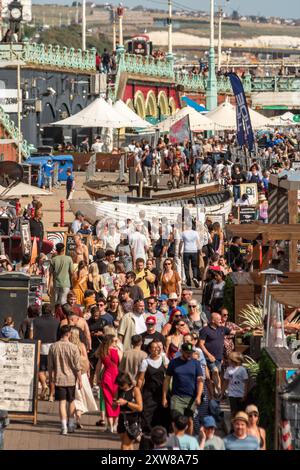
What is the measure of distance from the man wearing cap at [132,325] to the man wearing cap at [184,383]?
8.03ft

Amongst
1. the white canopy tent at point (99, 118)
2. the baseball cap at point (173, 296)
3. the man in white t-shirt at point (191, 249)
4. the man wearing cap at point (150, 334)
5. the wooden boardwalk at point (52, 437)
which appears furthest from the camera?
the white canopy tent at point (99, 118)

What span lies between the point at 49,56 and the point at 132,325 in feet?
155

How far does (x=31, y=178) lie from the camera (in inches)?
1940

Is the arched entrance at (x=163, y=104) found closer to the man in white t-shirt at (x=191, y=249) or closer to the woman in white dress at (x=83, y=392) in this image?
the man in white t-shirt at (x=191, y=249)

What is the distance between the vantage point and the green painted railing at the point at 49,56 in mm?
60009

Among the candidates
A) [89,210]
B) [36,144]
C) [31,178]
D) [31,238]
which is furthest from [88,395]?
[36,144]

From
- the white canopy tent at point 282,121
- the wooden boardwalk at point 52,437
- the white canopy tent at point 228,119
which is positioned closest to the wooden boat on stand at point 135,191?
the white canopy tent at point 228,119

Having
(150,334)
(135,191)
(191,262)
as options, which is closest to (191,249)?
(191,262)

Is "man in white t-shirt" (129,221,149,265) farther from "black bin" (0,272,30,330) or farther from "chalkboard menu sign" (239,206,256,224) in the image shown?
"chalkboard menu sign" (239,206,256,224)

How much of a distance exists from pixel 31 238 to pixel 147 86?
52.2 meters

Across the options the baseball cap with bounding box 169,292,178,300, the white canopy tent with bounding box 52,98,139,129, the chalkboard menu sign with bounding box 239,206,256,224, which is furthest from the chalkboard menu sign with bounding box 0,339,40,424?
the white canopy tent with bounding box 52,98,139,129

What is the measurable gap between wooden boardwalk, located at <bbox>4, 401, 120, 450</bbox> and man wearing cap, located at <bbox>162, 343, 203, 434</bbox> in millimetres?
949

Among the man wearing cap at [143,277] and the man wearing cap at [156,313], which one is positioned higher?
the man wearing cap at [156,313]

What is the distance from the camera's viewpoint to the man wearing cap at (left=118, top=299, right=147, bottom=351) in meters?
18.6
